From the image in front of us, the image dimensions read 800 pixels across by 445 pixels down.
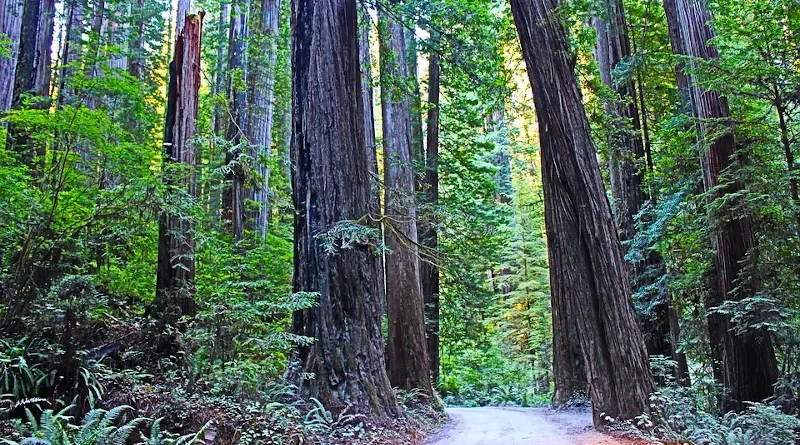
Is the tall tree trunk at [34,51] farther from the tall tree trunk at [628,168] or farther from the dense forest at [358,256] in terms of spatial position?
the tall tree trunk at [628,168]

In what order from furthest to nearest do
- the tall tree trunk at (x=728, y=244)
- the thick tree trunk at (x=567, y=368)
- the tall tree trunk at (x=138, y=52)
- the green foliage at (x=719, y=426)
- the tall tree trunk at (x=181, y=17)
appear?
the tall tree trunk at (x=138, y=52) < the thick tree trunk at (x=567, y=368) < the tall tree trunk at (x=181, y=17) < the tall tree trunk at (x=728, y=244) < the green foliage at (x=719, y=426)

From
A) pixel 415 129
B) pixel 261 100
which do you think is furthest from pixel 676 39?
pixel 261 100

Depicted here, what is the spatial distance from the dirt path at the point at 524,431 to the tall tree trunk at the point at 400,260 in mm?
1373

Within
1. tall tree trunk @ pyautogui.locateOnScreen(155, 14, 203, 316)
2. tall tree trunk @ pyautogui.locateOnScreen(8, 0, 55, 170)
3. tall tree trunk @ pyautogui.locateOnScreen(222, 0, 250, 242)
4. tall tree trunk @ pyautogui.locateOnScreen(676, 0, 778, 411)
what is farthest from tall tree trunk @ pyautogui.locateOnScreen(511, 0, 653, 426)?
tall tree trunk @ pyautogui.locateOnScreen(8, 0, 55, 170)

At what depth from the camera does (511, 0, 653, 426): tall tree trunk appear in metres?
6.62

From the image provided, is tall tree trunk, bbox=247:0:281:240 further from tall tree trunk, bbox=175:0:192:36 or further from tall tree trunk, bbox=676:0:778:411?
tall tree trunk, bbox=676:0:778:411

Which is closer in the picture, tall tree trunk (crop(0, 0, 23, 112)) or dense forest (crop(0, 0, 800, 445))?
dense forest (crop(0, 0, 800, 445))

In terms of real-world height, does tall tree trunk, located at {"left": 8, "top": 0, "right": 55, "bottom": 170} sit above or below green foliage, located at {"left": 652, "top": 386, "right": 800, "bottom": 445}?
above

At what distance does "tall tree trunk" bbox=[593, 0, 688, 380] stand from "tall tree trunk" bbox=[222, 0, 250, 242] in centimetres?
739

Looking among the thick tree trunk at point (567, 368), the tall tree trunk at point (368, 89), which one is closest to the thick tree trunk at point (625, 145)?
the thick tree trunk at point (567, 368)

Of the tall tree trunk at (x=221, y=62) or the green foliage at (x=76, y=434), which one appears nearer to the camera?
the green foliage at (x=76, y=434)

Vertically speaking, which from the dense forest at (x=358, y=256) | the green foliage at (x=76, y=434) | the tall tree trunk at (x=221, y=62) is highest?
the tall tree trunk at (x=221, y=62)

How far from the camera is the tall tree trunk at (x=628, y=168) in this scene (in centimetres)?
1097

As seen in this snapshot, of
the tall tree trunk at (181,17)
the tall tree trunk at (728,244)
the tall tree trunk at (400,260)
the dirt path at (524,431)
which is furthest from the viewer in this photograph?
the tall tree trunk at (400,260)
